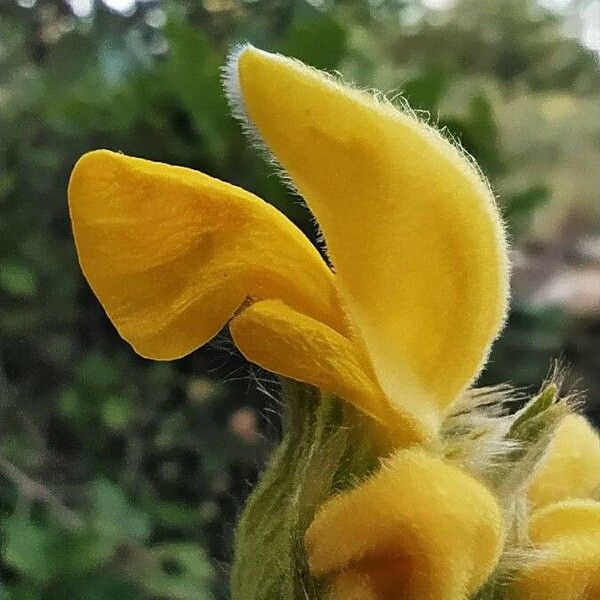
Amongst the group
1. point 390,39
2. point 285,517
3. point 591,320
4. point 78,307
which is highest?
point 285,517

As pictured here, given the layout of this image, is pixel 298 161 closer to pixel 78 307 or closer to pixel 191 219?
pixel 191 219

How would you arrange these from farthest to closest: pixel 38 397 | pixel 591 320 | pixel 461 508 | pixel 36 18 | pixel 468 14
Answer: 1. pixel 468 14
2. pixel 591 320
3. pixel 36 18
4. pixel 38 397
5. pixel 461 508

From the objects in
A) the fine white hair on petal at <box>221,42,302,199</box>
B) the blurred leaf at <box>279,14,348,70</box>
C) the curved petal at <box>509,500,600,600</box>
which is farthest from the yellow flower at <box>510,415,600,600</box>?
the blurred leaf at <box>279,14,348,70</box>

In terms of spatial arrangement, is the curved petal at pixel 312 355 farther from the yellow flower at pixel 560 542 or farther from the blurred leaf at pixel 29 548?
the blurred leaf at pixel 29 548

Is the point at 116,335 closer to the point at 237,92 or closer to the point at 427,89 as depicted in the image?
the point at 427,89

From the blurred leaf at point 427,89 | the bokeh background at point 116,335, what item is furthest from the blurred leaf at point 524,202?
the blurred leaf at point 427,89

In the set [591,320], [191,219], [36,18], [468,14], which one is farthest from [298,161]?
[468,14]

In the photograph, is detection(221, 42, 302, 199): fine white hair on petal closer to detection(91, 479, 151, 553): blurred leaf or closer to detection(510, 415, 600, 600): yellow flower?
detection(510, 415, 600, 600): yellow flower
